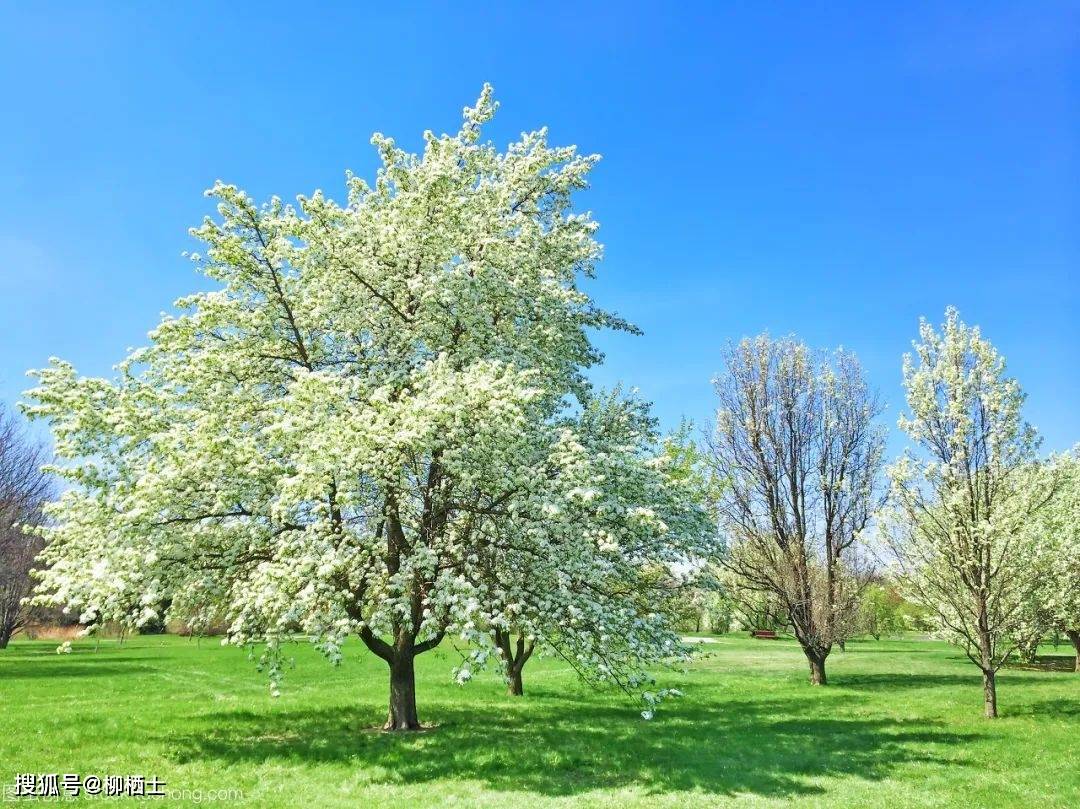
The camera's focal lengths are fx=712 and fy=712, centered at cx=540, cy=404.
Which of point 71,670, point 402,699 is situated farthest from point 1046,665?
point 71,670

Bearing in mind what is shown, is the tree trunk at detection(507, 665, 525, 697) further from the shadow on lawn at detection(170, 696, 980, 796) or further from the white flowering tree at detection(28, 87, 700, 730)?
the white flowering tree at detection(28, 87, 700, 730)

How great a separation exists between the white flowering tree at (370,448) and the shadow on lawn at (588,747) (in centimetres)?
213

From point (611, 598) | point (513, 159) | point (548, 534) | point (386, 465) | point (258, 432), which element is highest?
point (513, 159)

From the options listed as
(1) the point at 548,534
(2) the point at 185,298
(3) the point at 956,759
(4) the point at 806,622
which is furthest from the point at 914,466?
(2) the point at 185,298

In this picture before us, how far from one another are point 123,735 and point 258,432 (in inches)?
309

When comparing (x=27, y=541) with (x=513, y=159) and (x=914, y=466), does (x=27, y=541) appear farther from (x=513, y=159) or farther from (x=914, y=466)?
(x=914, y=466)

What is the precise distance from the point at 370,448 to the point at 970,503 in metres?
20.1

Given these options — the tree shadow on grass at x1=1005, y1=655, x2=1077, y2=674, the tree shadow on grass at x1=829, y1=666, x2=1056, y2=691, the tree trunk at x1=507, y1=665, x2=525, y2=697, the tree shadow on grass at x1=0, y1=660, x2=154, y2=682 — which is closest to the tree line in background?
the tree trunk at x1=507, y1=665, x2=525, y2=697

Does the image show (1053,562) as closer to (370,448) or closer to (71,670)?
(370,448)

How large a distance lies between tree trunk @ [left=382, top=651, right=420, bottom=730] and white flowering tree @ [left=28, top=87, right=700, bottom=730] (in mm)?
59

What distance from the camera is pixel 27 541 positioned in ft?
172

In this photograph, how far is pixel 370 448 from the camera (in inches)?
571

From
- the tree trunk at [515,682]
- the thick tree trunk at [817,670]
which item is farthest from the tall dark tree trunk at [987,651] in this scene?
the tree trunk at [515,682]

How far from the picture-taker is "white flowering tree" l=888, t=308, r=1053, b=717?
2323cm
